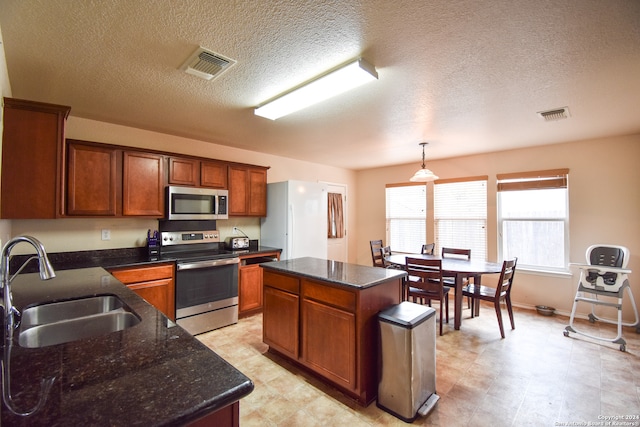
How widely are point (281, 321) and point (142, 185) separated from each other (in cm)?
223

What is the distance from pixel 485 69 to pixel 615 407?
2644 mm

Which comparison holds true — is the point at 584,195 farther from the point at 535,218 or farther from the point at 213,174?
the point at 213,174

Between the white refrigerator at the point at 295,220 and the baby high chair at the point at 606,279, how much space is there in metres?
3.29

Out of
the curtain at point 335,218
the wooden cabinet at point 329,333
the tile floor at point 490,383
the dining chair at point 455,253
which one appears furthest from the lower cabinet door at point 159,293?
the dining chair at point 455,253

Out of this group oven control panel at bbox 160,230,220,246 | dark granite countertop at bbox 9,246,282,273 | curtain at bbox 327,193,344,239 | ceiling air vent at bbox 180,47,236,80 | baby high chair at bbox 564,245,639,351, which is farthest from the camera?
curtain at bbox 327,193,344,239

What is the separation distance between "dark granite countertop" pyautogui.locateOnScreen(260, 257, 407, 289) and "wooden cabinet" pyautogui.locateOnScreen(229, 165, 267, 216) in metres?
1.60

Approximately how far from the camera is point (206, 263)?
11.1ft

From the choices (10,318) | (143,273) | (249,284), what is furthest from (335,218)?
(10,318)

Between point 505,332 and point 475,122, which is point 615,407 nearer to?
point 505,332

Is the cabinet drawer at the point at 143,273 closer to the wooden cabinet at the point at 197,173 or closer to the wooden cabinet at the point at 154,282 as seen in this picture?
the wooden cabinet at the point at 154,282

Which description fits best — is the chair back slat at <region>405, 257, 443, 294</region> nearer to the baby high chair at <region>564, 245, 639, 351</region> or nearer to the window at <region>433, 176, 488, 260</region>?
the baby high chair at <region>564, 245, 639, 351</region>

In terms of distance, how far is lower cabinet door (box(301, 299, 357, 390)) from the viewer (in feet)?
6.95

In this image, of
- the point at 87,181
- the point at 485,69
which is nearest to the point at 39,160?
the point at 87,181

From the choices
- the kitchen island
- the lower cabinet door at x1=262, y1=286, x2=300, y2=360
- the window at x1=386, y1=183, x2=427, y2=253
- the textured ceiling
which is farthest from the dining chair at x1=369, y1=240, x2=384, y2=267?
the lower cabinet door at x1=262, y1=286, x2=300, y2=360
